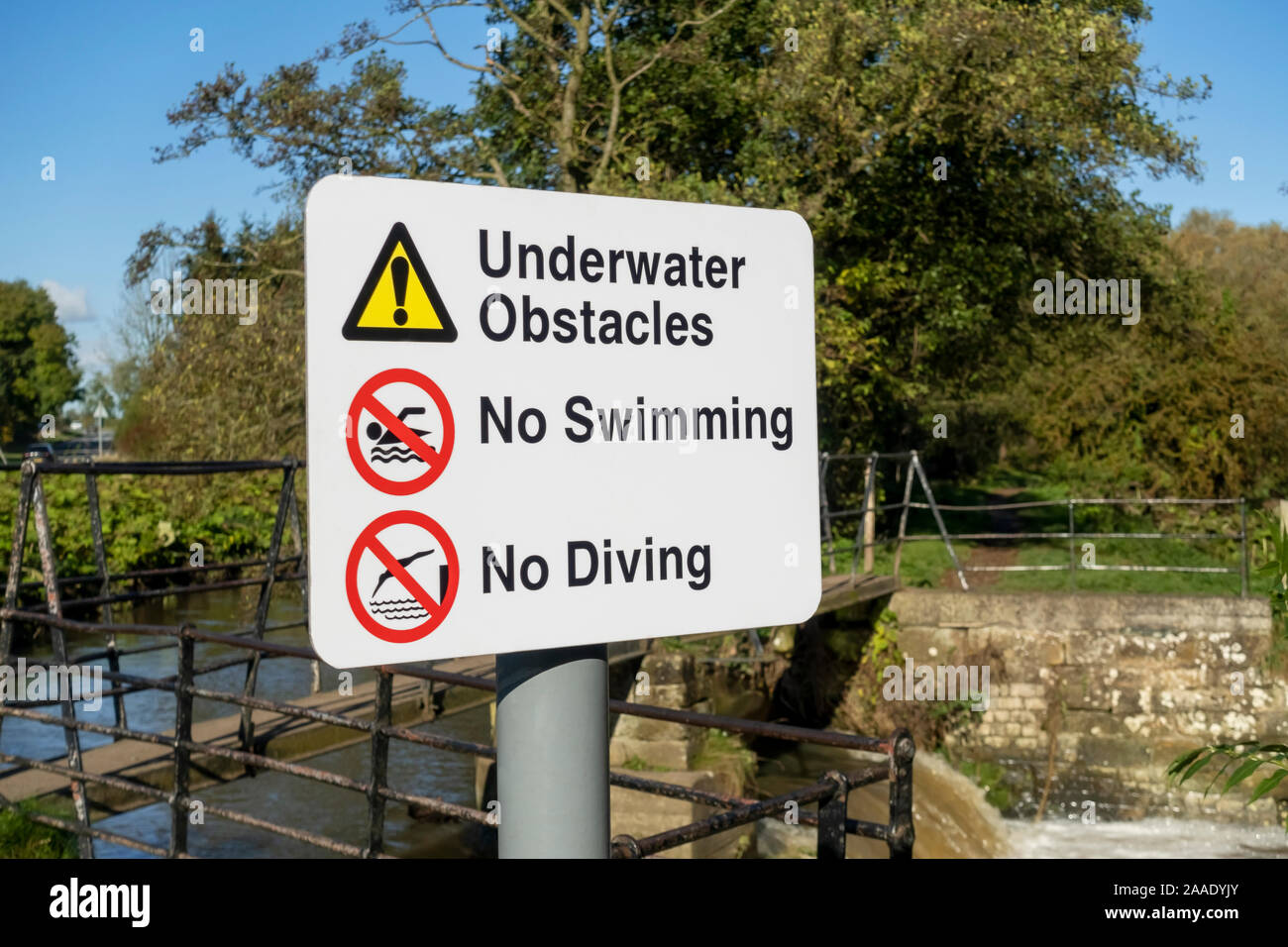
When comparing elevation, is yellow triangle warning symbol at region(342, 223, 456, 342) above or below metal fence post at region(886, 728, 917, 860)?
above

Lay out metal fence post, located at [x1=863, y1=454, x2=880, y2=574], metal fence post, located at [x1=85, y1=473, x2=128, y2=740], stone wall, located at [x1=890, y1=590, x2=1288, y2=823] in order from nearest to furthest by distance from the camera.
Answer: metal fence post, located at [x1=85, y1=473, x2=128, y2=740]
stone wall, located at [x1=890, y1=590, x2=1288, y2=823]
metal fence post, located at [x1=863, y1=454, x2=880, y2=574]

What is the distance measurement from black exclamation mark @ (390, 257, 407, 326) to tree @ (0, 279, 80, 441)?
59.9m

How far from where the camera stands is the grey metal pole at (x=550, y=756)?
130cm

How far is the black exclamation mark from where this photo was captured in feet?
4.13

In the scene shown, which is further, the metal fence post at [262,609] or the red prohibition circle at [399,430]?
the metal fence post at [262,609]

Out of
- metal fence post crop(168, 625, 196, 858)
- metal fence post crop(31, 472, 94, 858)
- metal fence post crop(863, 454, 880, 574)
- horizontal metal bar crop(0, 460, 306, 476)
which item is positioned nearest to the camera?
metal fence post crop(168, 625, 196, 858)

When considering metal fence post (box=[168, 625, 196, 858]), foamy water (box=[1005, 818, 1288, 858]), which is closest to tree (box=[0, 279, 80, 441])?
foamy water (box=[1005, 818, 1288, 858])

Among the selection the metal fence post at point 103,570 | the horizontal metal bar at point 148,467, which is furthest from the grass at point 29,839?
the horizontal metal bar at point 148,467

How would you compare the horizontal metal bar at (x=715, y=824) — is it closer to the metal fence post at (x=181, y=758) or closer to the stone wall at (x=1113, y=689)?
the metal fence post at (x=181, y=758)

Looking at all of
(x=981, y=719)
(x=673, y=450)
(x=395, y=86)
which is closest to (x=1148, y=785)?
(x=981, y=719)

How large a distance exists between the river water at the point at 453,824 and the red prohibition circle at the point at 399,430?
8.29m

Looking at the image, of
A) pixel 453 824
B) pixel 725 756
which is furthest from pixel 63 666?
pixel 725 756

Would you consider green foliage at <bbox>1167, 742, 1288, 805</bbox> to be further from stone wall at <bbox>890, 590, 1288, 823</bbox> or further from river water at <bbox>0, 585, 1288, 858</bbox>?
stone wall at <bbox>890, 590, 1288, 823</bbox>
